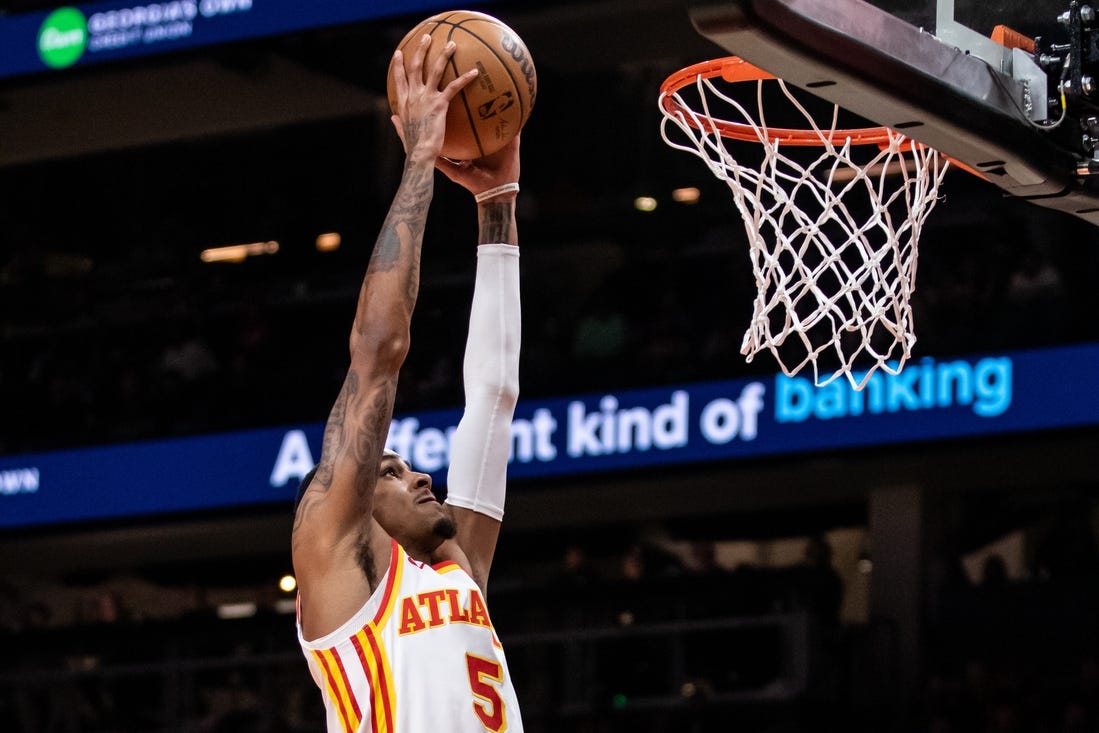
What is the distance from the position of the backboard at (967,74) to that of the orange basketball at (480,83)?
1.72ft

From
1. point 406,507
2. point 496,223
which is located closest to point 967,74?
point 496,223

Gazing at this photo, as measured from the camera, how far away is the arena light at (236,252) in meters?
14.5

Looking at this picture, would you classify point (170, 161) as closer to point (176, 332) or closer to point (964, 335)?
point (176, 332)

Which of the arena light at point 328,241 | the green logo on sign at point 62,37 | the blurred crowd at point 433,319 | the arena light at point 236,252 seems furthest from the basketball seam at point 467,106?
the arena light at point 236,252

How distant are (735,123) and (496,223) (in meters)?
1.30

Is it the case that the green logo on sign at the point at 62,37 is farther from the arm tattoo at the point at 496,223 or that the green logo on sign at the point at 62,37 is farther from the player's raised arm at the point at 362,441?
the player's raised arm at the point at 362,441

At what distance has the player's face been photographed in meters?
3.61

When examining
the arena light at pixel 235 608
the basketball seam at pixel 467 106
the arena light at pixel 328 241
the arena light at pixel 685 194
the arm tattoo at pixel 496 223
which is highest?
the arena light at pixel 328 241

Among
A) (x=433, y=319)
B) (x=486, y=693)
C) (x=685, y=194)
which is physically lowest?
(x=486, y=693)

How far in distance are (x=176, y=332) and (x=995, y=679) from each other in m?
6.47

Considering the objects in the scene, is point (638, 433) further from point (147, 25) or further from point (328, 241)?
point (328, 241)

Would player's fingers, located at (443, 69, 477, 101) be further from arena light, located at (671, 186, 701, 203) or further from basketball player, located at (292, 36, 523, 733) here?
arena light, located at (671, 186, 701, 203)

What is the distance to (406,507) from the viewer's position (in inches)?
143

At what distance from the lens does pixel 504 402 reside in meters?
3.83
